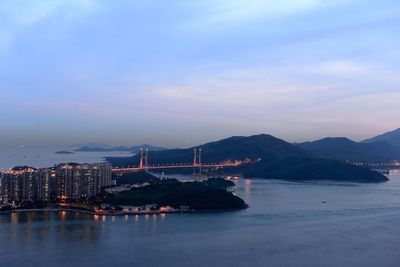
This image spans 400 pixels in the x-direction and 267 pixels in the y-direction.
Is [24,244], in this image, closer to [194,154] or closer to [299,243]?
[299,243]

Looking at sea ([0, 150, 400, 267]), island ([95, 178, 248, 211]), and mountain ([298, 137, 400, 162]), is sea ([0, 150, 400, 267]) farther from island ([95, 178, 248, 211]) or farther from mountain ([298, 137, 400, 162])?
mountain ([298, 137, 400, 162])

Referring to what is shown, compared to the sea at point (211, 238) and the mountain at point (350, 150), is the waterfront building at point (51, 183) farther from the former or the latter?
the mountain at point (350, 150)

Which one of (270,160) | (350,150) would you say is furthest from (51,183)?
(350,150)

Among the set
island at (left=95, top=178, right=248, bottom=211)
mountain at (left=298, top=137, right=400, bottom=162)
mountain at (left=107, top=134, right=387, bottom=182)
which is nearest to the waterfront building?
island at (left=95, top=178, right=248, bottom=211)

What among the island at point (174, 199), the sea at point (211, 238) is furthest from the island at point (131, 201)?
the sea at point (211, 238)

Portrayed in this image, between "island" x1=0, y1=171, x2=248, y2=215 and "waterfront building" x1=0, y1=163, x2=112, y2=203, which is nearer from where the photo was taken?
"island" x1=0, y1=171, x2=248, y2=215

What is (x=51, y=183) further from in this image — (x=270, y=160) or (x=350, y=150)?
(x=350, y=150)
